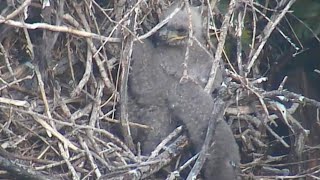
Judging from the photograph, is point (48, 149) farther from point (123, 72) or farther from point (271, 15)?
point (271, 15)

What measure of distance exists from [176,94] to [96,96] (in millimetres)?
411

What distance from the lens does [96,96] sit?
15.4 ft

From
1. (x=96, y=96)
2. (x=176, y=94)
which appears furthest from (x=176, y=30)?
(x=96, y=96)

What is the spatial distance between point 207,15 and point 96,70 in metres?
0.65

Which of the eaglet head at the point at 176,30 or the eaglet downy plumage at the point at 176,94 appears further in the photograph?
the eaglet head at the point at 176,30

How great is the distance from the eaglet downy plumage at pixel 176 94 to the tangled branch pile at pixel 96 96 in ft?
0.29

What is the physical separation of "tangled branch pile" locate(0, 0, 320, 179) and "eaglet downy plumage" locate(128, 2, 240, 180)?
0.29 feet

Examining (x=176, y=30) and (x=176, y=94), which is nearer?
(x=176, y=94)

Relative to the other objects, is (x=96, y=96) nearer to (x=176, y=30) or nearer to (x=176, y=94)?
(x=176, y=94)

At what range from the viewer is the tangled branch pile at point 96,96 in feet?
14.5

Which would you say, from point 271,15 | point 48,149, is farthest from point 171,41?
point 48,149

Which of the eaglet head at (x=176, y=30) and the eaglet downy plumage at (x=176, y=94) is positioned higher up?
the eaglet head at (x=176, y=30)

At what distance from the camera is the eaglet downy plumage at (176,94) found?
14.8ft

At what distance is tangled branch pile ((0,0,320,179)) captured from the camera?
174 inches
